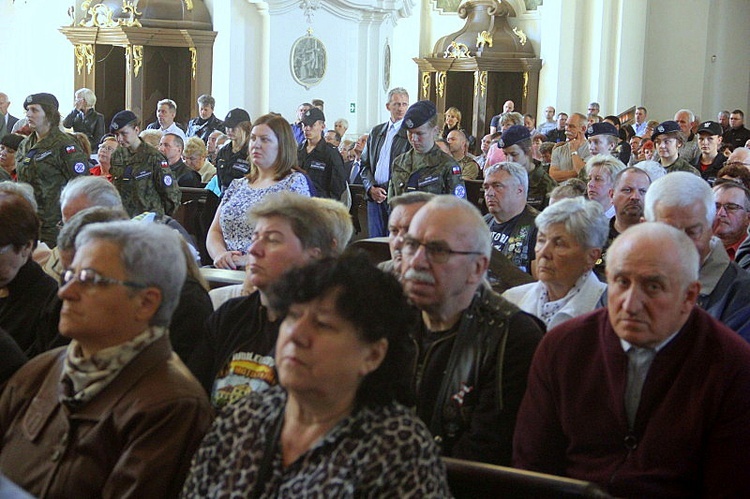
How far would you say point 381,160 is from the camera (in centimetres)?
988

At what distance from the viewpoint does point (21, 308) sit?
14.3 ft

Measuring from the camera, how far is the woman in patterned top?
641 cm

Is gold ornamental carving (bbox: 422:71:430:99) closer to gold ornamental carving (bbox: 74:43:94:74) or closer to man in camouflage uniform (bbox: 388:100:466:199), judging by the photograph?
gold ornamental carving (bbox: 74:43:94:74)

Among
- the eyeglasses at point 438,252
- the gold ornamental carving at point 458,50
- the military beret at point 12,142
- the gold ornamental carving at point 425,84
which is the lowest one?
the eyeglasses at point 438,252

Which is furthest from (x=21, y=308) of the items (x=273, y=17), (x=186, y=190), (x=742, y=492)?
(x=273, y=17)

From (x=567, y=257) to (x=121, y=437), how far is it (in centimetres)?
219

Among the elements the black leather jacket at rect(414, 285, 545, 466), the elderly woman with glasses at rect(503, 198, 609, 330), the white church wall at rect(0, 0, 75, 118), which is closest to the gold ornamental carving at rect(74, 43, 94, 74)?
the white church wall at rect(0, 0, 75, 118)

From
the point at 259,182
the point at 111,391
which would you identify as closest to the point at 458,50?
the point at 259,182

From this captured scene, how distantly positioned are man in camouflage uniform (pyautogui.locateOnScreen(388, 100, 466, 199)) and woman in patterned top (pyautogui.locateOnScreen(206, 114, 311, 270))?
76.3 inches

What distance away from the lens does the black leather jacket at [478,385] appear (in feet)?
11.2

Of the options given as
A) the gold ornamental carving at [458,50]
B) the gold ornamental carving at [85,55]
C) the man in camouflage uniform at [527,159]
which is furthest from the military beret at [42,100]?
the gold ornamental carving at [458,50]

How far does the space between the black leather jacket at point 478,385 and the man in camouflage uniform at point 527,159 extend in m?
4.58

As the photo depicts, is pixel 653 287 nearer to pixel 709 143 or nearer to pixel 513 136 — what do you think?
pixel 513 136

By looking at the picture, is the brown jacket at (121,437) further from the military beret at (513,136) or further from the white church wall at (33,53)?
the white church wall at (33,53)
